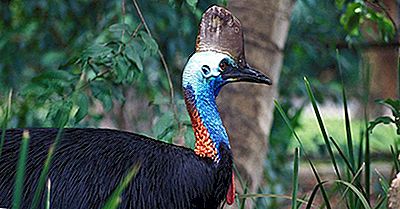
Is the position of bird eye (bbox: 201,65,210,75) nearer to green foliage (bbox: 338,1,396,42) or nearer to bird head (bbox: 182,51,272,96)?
bird head (bbox: 182,51,272,96)

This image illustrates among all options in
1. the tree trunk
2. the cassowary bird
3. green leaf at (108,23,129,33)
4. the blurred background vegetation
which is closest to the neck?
the cassowary bird

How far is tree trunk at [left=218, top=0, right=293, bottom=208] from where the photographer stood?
111 inches

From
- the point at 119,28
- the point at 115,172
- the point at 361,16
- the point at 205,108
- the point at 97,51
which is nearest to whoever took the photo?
the point at 115,172

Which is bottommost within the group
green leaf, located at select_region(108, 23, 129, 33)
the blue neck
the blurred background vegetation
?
the blurred background vegetation

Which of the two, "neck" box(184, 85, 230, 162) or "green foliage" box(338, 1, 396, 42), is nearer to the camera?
"neck" box(184, 85, 230, 162)

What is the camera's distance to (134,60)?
97.0 inches

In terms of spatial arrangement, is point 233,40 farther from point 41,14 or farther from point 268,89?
point 41,14

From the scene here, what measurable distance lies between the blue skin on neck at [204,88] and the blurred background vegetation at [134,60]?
9.6 inches

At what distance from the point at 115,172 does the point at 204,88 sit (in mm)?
288

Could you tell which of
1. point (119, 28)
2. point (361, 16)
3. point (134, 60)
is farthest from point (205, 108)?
point (361, 16)

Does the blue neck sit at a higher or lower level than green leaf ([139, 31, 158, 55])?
lower

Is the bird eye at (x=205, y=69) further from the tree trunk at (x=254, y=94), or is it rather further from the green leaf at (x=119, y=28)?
the tree trunk at (x=254, y=94)

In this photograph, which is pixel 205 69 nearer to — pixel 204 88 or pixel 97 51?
pixel 204 88

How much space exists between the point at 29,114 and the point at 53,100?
98 cm
